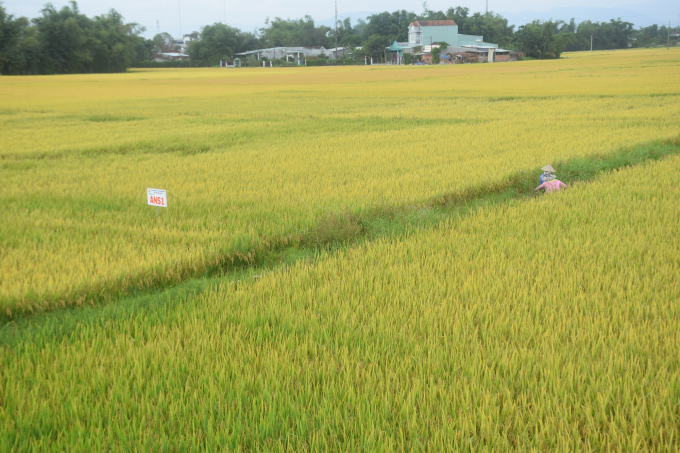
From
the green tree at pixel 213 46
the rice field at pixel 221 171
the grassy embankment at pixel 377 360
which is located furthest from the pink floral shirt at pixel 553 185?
the green tree at pixel 213 46

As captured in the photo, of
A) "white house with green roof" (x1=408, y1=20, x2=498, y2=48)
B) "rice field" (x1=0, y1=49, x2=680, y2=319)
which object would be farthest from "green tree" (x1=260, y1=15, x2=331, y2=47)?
"rice field" (x1=0, y1=49, x2=680, y2=319)

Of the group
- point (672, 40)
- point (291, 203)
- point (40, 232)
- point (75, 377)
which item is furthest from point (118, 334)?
point (672, 40)

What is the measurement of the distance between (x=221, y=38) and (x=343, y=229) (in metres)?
78.7

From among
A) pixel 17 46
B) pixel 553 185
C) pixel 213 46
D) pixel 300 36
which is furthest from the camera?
pixel 300 36

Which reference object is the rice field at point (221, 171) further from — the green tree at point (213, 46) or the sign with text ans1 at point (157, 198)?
the green tree at point (213, 46)

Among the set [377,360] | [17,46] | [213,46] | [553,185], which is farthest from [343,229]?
[213,46]

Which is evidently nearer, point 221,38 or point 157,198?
point 157,198

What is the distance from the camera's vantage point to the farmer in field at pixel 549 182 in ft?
20.5

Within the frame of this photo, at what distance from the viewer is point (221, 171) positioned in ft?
24.6

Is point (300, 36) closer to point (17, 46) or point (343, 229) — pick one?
point (17, 46)

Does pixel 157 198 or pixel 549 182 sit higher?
pixel 157 198

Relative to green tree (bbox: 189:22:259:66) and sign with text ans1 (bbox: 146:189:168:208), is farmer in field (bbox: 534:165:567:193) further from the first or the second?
green tree (bbox: 189:22:259:66)

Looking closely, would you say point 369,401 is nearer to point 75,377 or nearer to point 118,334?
point 75,377

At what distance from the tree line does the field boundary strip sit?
187 feet
